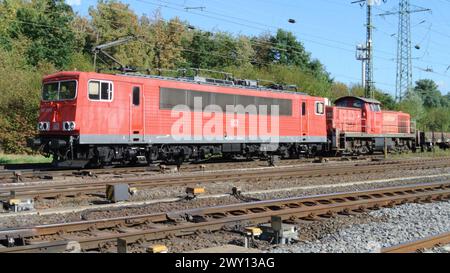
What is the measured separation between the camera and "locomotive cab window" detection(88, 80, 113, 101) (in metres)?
17.5

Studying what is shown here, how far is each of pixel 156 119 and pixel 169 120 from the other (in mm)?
648

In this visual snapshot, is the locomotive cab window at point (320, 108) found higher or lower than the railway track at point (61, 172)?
higher

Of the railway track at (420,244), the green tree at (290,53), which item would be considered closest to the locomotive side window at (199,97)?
the railway track at (420,244)

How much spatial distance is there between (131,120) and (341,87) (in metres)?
56.2

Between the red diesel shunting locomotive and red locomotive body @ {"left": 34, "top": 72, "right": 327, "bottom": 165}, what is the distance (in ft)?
0.11

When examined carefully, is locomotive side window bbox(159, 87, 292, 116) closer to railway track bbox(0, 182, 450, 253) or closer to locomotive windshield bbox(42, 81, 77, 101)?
locomotive windshield bbox(42, 81, 77, 101)

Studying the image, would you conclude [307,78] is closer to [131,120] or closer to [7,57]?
[7,57]

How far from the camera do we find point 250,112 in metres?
23.1

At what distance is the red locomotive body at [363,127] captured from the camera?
2948 cm

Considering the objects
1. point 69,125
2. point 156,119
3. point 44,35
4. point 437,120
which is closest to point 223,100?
point 156,119

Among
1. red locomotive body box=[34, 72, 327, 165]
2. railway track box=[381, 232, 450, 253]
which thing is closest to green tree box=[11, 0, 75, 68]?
red locomotive body box=[34, 72, 327, 165]

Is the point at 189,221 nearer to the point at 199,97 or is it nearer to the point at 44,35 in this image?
the point at 199,97

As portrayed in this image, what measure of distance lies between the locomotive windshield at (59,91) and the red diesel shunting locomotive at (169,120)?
0.01m

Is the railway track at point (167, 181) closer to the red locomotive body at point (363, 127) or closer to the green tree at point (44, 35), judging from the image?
the red locomotive body at point (363, 127)
